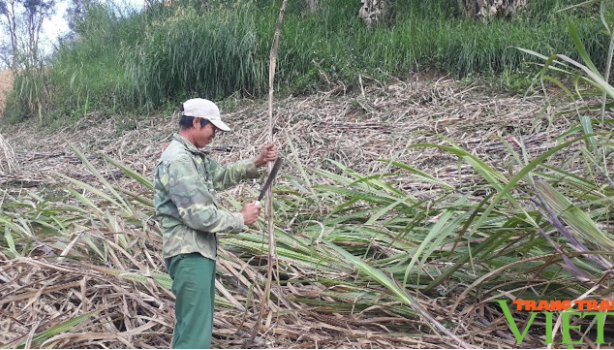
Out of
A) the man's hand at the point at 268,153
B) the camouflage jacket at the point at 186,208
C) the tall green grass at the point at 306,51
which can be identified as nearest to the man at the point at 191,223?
the camouflage jacket at the point at 186,208

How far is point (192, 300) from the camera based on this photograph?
2018mm

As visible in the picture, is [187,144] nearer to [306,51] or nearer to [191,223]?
[191,223]

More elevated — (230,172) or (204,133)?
(204,133)

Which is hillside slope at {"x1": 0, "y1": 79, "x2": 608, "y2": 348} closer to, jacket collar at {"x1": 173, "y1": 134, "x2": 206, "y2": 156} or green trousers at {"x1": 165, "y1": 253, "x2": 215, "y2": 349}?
green trousers at {"x1": 165, "y1": 253, "x2": 215, "y2": 349}

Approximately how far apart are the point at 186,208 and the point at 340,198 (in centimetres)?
143

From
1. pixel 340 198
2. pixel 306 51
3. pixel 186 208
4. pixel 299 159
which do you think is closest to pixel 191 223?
pixel 186 208

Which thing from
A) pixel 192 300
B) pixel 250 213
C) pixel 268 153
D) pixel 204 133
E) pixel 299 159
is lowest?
pixel 299 159

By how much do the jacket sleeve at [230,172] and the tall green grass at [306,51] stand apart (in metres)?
4.23

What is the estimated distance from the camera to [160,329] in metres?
2.37

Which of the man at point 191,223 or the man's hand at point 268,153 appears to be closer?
the man at point 191,223

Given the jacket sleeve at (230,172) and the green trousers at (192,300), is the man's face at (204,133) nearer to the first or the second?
the jacket sleeve at (230,172)

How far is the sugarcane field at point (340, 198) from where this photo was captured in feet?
6.81

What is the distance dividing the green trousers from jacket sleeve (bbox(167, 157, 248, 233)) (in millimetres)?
132

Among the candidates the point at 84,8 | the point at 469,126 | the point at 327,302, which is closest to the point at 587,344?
the point at 327,302
